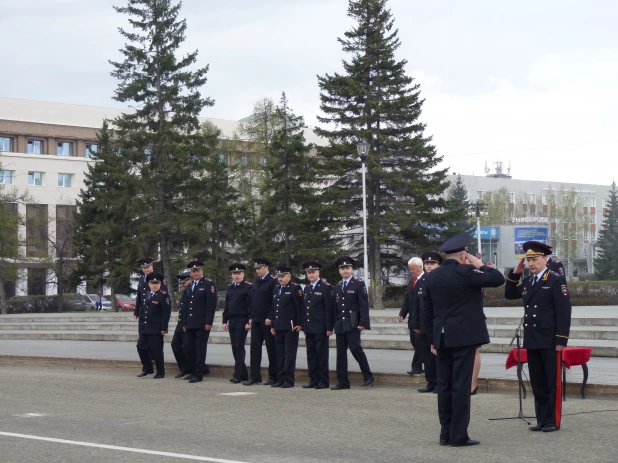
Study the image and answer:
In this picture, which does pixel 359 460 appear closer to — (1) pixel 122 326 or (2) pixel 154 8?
(1) pixel 122 326

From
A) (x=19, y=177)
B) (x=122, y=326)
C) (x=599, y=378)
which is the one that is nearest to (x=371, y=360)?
(x=599, y=378)

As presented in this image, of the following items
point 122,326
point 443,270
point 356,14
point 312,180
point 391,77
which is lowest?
point 122,326

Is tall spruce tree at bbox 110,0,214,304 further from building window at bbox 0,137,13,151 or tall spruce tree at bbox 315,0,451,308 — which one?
building window at bbox 0,137,13,151

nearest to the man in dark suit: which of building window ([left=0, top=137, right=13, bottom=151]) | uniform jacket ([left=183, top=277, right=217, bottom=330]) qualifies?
uniform jacket ([left=183, top=277, right=217, bottom=330])

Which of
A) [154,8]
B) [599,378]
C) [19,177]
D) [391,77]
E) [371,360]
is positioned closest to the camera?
[599,378]

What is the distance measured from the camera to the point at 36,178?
84.1 metres

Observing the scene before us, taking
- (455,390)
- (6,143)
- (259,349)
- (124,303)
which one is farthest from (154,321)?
(6,143)

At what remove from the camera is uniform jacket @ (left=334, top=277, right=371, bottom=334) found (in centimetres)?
1403

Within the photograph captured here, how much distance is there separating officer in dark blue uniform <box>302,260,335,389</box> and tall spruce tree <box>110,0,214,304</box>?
118 ft

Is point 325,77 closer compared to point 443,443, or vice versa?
point 443,443

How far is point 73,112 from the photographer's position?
282 ft

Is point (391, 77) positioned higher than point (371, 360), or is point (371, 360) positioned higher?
point (391, 77)

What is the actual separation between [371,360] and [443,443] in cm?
952

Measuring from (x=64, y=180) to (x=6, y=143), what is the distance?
6.26 meters
